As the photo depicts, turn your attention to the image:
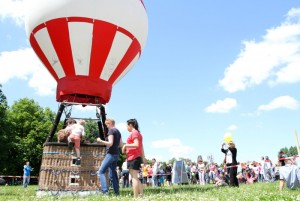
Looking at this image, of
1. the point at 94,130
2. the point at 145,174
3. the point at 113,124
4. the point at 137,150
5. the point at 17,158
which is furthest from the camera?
the point at 94,130

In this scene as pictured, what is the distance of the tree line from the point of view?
3825cm

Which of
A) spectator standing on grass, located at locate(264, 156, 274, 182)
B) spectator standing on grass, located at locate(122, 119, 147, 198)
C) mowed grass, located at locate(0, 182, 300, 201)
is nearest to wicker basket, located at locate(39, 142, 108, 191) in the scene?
mowed grass, located at locate(0, 182, 300, 201)

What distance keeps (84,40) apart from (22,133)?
130ft

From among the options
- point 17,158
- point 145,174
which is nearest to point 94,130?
point 17,158

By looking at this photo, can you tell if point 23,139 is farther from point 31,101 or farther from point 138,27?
point 138,27

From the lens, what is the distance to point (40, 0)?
35.7ft

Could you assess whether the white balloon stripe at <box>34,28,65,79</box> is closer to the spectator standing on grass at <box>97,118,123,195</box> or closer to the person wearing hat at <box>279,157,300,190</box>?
the spectator standing on grass at <box>97,118,123,195</box>

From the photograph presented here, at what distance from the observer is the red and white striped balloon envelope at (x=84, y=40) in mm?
10305

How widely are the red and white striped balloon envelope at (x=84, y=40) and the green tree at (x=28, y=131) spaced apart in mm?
31682

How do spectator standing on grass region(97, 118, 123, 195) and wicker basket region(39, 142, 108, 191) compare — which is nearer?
spectator standing on grass region(97, 118, 123, 195)

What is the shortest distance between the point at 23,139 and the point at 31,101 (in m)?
7.06

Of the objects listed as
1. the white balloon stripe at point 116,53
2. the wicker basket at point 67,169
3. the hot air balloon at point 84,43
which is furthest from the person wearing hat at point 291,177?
the white balloon stripe at point 116,53

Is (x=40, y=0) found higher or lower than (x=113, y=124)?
higher

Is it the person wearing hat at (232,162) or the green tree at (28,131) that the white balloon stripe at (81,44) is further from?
the green tree at (28,131)
